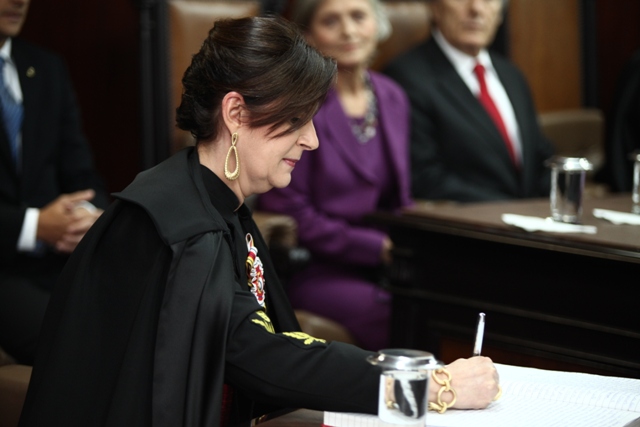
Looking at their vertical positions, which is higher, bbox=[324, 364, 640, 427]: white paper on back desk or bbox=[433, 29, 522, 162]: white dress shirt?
bbox=[433, 29, 522, 162]: white dress shirt

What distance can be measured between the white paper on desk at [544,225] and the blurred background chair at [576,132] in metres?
2.46

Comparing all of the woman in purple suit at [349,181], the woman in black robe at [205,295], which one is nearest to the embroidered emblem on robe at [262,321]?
the woman in black robe at [205,295]

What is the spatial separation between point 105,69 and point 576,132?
103 inches

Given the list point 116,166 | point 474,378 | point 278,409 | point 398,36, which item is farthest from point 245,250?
point 398,36

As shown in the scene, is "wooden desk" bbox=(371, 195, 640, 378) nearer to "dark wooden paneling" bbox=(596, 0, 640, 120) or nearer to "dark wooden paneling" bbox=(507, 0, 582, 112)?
"dark wooden paneling" bbox=(507, 0, 582, 112)

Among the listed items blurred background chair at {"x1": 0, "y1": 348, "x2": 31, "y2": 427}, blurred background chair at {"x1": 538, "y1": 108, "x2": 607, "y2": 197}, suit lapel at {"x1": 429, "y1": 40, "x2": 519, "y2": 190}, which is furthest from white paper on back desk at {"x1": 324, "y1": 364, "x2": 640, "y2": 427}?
blurred background chair at {"x1": 538, "y1": 108, "x2": 607, "y2": 197}

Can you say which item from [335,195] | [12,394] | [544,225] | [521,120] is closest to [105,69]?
[335,195]

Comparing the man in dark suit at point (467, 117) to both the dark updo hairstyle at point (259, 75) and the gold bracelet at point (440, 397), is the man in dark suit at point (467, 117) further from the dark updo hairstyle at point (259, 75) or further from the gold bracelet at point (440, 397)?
the gold bracelet at point (440, 397)

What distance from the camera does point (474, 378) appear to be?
1532mm

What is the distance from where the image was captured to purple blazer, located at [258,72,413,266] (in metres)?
3.43

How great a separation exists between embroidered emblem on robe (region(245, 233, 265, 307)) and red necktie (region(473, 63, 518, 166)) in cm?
225

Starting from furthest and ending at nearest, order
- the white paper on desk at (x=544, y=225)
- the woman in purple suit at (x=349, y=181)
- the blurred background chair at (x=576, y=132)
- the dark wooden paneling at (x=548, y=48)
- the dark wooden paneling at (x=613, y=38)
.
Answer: the dark wooden paneling at (x=613, y=38) < the dark wooden paneling at (x=548, y=48) < the blurred background chair at (x=576, y=132) < the woman in purple suit at (x=349, y=181) < the white paper on desk at (x=544, y=225)

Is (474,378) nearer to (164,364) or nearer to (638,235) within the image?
(164,364)

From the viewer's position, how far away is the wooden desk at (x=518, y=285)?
235 cm
